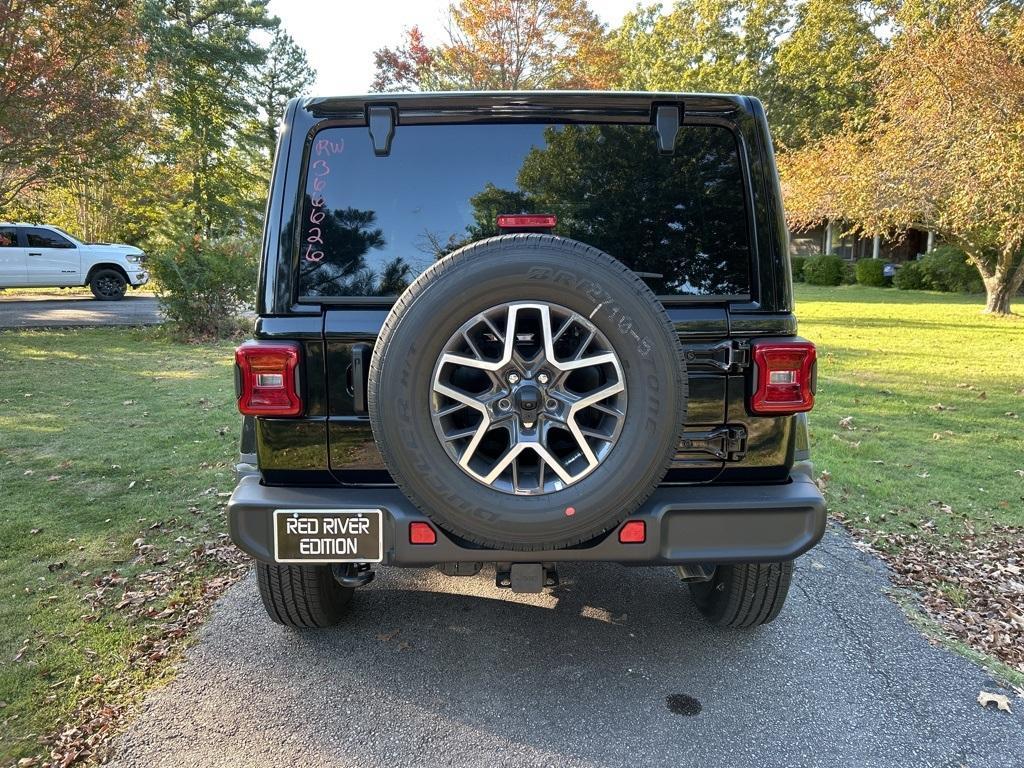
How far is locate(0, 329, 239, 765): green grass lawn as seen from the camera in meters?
2.75

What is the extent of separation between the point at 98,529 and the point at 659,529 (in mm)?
3419

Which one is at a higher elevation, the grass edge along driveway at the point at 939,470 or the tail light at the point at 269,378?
the tail light at the point at 269,378

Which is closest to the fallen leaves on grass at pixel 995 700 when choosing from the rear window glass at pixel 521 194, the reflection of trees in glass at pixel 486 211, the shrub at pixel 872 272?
the rear window glass at pixel 521 194

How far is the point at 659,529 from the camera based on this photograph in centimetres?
230

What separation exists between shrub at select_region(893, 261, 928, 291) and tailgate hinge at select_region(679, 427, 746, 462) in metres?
25.7

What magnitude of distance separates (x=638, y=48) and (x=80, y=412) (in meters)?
33.1

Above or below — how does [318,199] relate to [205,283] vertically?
above

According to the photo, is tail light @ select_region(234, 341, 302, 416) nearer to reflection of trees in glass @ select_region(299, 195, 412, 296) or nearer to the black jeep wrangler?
the black jeep wrangler

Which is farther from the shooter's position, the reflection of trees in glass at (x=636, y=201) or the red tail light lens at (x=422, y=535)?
the reflection of trees in glass at (x=636, y=201)

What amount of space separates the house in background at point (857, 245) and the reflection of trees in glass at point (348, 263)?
1094 inches

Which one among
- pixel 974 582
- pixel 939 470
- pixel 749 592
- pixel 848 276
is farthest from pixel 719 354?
pixel 848 276

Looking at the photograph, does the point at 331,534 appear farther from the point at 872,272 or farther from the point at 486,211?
the point at 872,272

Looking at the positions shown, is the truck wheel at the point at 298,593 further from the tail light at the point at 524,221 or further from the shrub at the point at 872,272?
the shrub at the point at 872,272

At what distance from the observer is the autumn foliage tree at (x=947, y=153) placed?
32.3 ft
